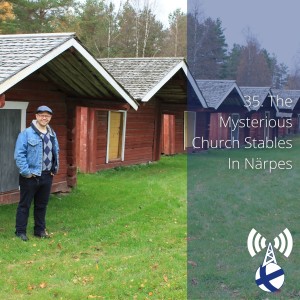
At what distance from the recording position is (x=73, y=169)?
40.0 ft

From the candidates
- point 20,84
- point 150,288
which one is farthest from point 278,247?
point 20,84

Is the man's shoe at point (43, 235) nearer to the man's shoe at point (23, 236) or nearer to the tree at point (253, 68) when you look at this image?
the man's shoe at point (23, 236)

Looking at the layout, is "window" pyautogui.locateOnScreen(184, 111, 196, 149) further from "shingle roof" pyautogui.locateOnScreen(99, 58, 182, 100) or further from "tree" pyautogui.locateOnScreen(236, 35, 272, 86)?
"tree" pyautogui.locateOnScreen(236, 35, 272, 86)

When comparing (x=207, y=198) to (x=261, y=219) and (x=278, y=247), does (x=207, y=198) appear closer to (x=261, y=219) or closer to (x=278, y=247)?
(x=261, y=219)

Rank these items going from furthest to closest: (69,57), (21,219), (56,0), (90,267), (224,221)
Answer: (56,0) < (69,57) < (224,221) < (21,219) < (90,267)

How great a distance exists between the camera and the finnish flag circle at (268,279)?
230 inches

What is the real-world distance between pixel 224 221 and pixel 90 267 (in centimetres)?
287

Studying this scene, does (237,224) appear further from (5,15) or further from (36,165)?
(5,15)

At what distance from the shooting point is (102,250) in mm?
7668

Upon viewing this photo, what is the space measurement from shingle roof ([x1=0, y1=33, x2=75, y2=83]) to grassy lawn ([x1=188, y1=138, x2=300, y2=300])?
10.5 ft

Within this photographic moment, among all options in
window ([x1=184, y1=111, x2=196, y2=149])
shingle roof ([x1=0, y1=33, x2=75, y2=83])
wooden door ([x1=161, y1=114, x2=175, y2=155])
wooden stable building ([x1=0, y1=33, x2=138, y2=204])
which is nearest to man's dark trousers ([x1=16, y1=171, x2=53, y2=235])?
wooden stable building ([x1=0, y1=33, x2=138, y2=204])

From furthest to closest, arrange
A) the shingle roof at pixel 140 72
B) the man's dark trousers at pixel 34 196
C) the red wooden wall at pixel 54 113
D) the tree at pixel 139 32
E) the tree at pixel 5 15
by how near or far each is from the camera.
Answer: the tree at pixel 139 32
the tree at pixel 5 15
the shingle roof at pixel 140 72
the red wooden wall at pixel 54 113
the man's dark trousers at pixel 34 196

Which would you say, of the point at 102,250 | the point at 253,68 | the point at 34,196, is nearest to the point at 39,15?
the point at 34,196

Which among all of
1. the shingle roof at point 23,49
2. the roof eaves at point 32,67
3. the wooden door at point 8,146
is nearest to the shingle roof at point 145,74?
the wooden door at point 8,146
